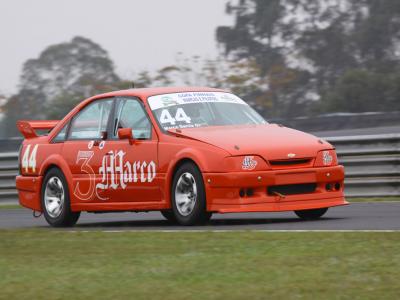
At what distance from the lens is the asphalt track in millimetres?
10094

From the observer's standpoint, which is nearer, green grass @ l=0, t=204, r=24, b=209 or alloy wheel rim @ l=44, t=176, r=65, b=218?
alloy wheel rim @ l=44, t=176, r=65, b=218

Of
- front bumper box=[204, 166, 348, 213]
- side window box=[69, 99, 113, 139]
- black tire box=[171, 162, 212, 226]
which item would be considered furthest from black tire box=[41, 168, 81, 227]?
front bumper box=[204, 166, 348, 213]

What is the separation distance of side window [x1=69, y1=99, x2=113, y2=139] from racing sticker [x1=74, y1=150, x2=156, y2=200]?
11.0 inches

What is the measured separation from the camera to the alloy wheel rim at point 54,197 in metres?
12.2

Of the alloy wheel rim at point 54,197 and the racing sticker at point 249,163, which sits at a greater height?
the racing sticker at point 249,163

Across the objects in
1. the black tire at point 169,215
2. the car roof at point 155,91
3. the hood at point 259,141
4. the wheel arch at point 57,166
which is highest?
the car roof at point 155,91

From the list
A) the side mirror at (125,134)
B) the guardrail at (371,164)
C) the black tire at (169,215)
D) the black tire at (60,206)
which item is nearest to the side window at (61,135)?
the black tire at (60,206)

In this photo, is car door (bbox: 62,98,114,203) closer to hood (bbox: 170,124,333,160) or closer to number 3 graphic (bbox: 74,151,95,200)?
number 3 graphic (bbox: 74,151,95,200)

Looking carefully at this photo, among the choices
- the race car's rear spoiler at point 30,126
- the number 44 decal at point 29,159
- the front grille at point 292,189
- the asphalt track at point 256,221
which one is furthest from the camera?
the race car's rear spoiler at point 30,126

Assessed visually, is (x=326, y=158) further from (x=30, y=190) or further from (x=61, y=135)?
(x=30, y=190)

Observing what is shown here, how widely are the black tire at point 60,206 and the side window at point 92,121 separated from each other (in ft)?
1.54

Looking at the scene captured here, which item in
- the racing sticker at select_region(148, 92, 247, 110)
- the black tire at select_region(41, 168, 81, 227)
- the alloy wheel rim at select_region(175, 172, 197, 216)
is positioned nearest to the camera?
the alloy wheel rim at select_region(175, 172, 197, 216)

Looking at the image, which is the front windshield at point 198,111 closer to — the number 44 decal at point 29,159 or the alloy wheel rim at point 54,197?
the alloy wheel rim at point 54,197

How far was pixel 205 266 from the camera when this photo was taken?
7.19 metres
